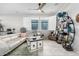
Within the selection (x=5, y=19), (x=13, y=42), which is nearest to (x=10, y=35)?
(x=13, y=42)

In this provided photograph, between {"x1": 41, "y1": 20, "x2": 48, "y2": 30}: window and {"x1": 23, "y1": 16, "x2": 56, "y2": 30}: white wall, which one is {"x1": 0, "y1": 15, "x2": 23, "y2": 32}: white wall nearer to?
{"x1": 23, "y1": 16, "x2": 56, "y2": 30}: white wall

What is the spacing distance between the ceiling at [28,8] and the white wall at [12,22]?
74 millimetres

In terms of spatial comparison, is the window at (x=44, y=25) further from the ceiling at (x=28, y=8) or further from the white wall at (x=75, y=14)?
the white wall at (x=75, y=14)

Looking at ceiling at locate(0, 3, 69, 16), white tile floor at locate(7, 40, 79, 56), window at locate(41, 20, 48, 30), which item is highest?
ceiling at locate(0, 3, 69, 16)

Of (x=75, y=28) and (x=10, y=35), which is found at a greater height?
(x=75, y=28)

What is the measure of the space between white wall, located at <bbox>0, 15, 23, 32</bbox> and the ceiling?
74mm

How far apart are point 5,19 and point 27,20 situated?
0.39m

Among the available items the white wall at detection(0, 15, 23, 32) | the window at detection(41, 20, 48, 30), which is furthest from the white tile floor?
the white wall at detection(0, 15, 23, 32)

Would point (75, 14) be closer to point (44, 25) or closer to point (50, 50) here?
point (44, 25)

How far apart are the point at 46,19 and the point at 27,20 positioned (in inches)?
14.0

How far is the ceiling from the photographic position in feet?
5.86

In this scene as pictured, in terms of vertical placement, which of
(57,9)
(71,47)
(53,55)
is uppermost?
(57,9)

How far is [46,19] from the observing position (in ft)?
6.14

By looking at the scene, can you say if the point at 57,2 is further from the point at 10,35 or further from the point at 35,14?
the point at 10,35
